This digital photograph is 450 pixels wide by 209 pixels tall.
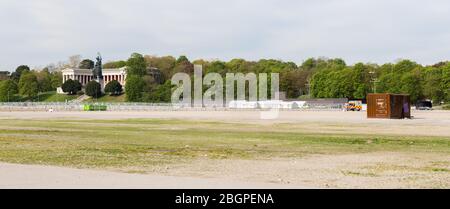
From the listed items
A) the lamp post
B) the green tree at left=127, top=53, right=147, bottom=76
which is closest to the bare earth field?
the lamp post

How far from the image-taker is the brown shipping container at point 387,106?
65.1 metres

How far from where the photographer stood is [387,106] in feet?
214

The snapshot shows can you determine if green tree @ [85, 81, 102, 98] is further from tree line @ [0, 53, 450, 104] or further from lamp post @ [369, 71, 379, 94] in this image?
lamp post @ [369, 71, 379, 94]

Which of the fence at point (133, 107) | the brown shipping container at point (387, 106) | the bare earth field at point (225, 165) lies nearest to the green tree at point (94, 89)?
the fence at point (133, 107)

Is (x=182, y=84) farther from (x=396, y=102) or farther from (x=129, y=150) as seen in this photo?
(x=129, y=150)

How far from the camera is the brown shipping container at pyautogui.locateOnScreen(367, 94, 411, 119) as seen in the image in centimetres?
6506

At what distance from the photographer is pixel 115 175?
15.6 metres

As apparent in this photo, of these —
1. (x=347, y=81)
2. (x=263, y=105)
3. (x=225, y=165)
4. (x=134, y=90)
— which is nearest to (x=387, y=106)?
(x=225, y=165)

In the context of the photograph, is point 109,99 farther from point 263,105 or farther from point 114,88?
point 263,105

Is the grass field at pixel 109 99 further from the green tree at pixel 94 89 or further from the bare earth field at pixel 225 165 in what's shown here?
the bare earth field at pixel 225 165

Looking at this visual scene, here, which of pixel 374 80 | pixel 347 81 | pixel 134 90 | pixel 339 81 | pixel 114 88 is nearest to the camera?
pixel 347 81

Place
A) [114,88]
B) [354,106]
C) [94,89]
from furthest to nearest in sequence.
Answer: [114,88], [94,89], [354,106]

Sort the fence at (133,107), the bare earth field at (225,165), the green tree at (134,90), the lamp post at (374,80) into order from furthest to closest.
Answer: the green tree at (134,90), the lamp post at (374,80), the fence at (133,107), the bare earth field at (225,165)
